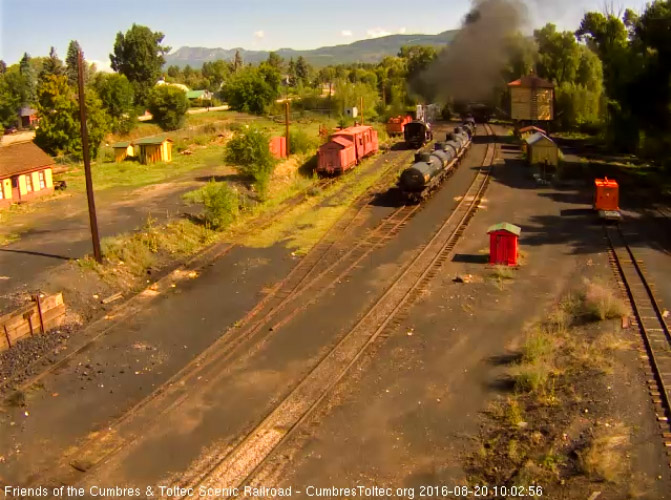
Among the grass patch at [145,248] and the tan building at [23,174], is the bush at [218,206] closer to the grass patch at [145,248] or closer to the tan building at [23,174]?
the grass patch at [145,248]

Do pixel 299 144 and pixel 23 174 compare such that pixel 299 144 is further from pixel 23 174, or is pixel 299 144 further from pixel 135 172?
pixel 23 174

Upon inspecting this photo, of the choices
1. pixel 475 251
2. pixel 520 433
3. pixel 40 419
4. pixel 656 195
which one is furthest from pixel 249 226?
pixel 656 195

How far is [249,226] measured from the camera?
1043 inches

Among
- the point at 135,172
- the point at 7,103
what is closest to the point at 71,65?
the point at 7,103

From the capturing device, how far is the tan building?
95.4 feet

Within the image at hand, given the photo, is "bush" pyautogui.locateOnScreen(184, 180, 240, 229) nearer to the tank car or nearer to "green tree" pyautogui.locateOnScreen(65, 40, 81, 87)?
the tank car

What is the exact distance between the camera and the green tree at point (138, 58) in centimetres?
8219

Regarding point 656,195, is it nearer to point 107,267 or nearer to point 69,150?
point 107,267

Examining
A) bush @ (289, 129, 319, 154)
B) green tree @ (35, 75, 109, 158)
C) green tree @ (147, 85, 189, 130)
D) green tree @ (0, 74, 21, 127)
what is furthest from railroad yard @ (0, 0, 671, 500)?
green tree @ (0, 74, 21, 127)

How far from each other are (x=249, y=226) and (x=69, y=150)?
23.1 m

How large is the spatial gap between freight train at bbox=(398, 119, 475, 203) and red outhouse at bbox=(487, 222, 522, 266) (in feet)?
29.1

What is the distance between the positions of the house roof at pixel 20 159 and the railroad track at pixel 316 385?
20550mm

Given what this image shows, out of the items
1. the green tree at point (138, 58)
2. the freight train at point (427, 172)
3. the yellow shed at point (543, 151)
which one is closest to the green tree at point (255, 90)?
the green tree at point (138, 58)

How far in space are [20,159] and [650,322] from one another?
97.2 ft
